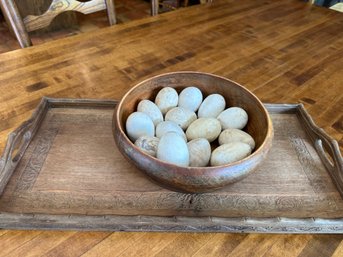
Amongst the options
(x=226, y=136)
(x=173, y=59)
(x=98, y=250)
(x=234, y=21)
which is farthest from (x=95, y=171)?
(x=234, y=21)

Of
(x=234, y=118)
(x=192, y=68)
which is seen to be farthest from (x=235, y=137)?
(x=192, y=68)

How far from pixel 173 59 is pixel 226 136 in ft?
1.34

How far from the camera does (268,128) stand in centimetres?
42

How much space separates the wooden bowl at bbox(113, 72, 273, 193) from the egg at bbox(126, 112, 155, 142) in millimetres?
14

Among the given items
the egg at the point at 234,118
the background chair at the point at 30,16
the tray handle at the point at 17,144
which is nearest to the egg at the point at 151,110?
the egg at the point at 234,118

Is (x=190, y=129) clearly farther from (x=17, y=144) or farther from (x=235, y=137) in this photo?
(x=17, y=144)

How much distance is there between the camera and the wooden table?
379mm

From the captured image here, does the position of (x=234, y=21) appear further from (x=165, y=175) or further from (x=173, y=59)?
(x=165, y=175)

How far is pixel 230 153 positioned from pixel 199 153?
5 centimetres

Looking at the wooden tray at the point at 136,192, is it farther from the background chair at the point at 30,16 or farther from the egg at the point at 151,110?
the background chair at the point at 30,16

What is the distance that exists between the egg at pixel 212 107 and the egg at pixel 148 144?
13 centimetres

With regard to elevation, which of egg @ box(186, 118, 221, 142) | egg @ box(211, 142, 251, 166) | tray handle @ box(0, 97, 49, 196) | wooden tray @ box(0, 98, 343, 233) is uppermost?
egg @ box(211, 142, 251, 166)

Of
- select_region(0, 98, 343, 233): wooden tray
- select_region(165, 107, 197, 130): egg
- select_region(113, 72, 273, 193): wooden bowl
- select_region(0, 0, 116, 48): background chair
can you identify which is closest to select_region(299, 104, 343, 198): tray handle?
select_region(0, 98, 343, 233): wooden tray

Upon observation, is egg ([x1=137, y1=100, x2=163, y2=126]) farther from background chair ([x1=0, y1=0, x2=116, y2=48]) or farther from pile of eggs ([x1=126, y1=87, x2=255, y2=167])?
background chair ([x1=0, y1=0, x2=116, y2=48])
